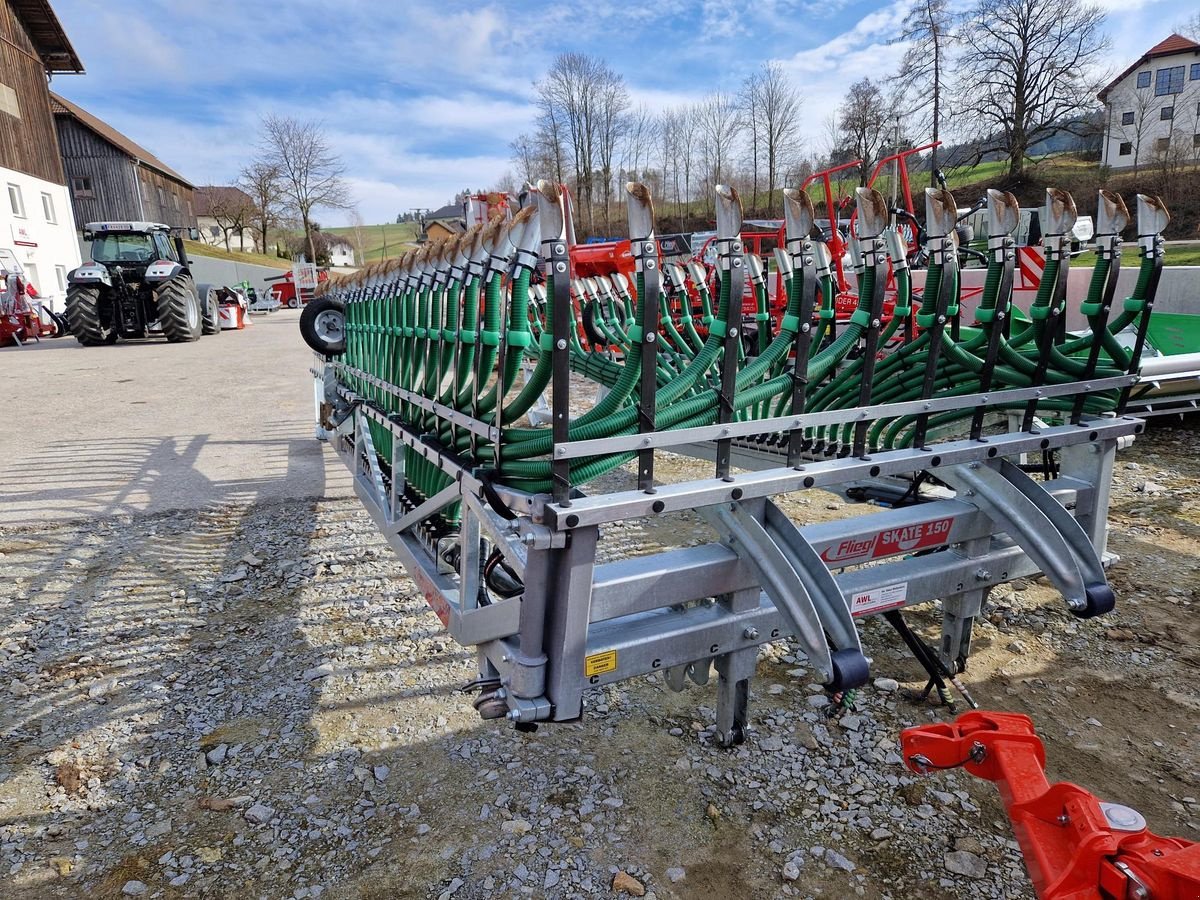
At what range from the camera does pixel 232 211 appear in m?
49.6

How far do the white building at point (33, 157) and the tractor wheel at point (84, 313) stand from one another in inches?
248

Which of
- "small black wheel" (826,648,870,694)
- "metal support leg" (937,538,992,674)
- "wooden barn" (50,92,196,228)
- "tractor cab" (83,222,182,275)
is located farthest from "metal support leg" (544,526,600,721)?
"wooden barn" (50,92,196,228)

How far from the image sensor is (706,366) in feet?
6.58

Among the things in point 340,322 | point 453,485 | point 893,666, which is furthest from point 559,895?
point 340,322

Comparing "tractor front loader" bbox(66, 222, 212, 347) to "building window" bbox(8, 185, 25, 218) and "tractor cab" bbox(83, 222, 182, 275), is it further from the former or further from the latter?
"building window" bbox(8, 185, 25, 218)

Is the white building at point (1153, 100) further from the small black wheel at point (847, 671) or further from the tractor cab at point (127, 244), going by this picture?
the small black wheel at point (847, 671)

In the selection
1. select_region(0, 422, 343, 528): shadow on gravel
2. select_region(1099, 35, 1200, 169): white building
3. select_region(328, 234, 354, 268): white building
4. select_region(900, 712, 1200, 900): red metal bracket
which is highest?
select_region(1099, 35, 1200, 169): white building

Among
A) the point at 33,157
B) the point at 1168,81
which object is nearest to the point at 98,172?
the point at 33,157

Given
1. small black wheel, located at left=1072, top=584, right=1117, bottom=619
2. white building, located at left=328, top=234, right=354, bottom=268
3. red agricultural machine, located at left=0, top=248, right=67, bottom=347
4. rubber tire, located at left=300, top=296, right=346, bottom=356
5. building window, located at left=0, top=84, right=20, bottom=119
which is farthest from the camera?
white building, located at left=328, top=234, right=354, bottom=268

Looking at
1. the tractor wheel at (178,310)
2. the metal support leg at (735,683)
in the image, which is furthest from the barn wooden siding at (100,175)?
the metal support leg at (735,683)

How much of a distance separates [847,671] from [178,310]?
15800 mm

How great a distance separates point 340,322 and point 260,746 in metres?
2.39

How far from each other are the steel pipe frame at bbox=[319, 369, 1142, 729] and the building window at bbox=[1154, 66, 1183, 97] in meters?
49.0

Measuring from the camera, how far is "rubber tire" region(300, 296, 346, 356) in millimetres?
4016
